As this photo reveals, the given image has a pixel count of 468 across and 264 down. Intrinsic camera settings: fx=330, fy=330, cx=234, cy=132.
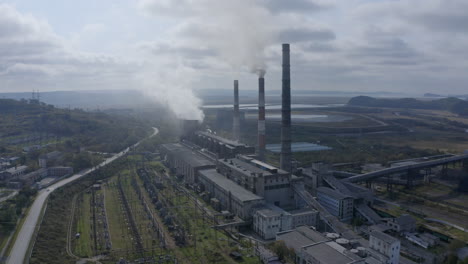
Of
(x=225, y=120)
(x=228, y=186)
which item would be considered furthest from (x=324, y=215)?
(x=225, y=120)

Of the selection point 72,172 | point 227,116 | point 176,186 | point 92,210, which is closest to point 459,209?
point 176,186

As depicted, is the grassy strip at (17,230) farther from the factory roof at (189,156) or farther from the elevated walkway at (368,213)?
the elevated walkway at (368,213)

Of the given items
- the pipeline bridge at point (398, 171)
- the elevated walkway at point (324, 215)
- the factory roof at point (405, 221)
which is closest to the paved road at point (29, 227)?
the elevated walkway at point (324, 215)

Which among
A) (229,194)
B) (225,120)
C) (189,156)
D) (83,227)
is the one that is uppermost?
(225,120)

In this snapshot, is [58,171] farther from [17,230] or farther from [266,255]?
[266,255]

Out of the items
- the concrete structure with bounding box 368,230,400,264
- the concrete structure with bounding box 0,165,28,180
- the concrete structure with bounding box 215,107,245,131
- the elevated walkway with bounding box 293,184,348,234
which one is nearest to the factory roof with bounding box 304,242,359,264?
the concrete structure with bounding box 368,230,400,264
